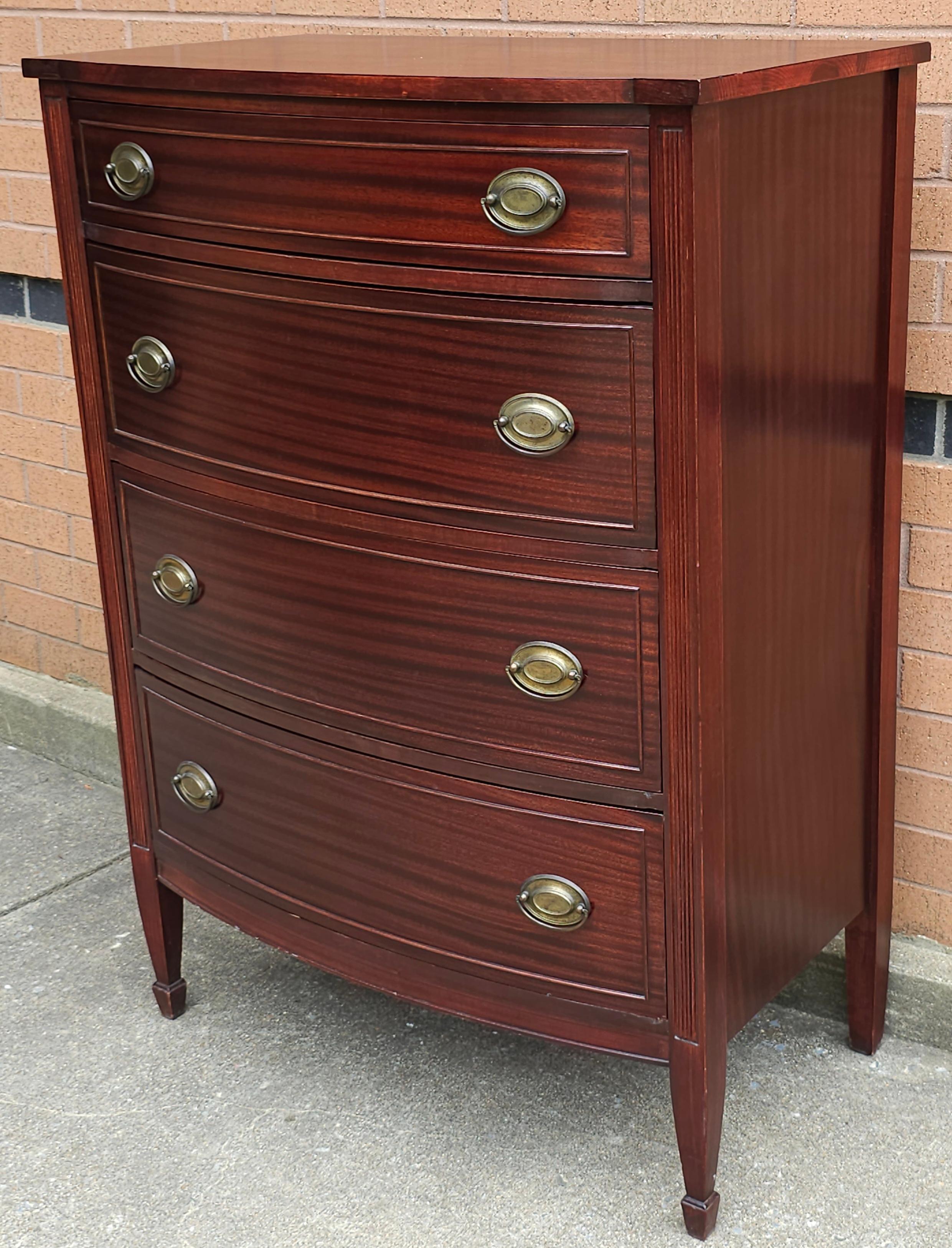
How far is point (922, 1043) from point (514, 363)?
128 centimetres

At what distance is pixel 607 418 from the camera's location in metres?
1.55

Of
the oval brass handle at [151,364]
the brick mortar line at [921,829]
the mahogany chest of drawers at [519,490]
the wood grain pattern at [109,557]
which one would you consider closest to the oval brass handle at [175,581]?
the mahogany chest of drawers at [519,490]

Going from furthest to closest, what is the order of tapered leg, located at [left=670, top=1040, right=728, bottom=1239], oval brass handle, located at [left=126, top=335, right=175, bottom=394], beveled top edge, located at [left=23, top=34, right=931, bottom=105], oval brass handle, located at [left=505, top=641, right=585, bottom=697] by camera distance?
oval brass handle, located at [left=126, top=335, right=175, bottom=394], tapered leg, located at [left=670, top=1040, right=728, bottom=1239], oval brass handle, located at [left=505, top=641, right=585, bottom=697], beveled top edge, located at [left=23, top=34, right=931, bottom=105]

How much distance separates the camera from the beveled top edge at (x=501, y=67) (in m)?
1.43

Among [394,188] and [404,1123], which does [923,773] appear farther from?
[394,188]

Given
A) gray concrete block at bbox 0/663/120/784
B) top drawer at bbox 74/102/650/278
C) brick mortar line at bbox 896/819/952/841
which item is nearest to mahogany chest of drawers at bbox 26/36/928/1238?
top drawer at bbox 74/102/650/278

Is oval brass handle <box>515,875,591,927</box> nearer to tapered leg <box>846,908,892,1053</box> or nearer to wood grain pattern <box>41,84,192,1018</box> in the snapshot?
tapered leg <box>846,908,892,1053</box>

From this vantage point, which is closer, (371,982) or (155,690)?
(371,982)

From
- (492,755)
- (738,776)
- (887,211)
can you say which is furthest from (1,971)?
(887,211)

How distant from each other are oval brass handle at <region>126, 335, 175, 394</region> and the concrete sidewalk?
1.01m

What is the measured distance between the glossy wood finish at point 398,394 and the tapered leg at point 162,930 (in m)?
0.71

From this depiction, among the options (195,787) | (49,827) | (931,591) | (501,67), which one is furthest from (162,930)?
(501,67)

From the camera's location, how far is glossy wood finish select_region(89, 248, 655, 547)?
1.54 m

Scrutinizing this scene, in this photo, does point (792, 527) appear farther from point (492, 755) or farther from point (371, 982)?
point (371, 982)
